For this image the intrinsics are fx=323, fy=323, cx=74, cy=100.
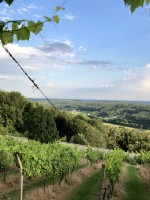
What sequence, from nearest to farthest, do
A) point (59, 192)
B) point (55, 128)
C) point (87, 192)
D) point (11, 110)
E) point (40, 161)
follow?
point (40, 161), point (59, 192), point (87, 192), point (55, 128), point (11, 110)

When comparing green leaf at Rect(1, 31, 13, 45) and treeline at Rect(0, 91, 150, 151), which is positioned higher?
green leaf at Rect(1, 31, 13, 45)

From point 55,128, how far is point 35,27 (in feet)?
191

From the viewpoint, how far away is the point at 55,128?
5959cm

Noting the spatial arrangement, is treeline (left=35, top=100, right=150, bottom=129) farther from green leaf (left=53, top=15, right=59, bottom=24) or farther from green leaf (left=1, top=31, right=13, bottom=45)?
green leaf (left=1, top=31, right=13, bottom=45)

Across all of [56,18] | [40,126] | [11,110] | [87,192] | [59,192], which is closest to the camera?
[56,18]

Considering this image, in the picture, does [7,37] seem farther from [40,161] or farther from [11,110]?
[11,110]

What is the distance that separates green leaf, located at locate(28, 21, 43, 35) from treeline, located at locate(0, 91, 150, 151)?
5313 cm

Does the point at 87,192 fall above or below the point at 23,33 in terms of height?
below

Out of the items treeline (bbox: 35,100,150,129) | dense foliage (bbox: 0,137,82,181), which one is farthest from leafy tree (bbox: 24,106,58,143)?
treeline (bbox: 35,100,150,129)

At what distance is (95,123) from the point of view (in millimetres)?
72312

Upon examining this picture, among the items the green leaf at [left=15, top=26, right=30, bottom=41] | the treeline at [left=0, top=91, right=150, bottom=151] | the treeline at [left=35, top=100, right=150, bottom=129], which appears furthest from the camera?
the treeline at [left=35, top=100, right=150, bottom=129]

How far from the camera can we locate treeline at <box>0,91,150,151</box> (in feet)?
192

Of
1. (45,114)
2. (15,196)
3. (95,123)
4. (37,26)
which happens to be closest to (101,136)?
(95,123)

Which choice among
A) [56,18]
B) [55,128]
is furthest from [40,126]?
[56,18]
